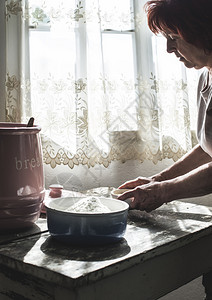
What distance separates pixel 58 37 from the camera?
159cm

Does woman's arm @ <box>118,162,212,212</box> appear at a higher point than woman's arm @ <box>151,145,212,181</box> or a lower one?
lower

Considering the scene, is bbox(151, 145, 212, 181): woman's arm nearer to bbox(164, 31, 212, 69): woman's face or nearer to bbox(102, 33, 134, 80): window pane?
bbox(164, 31, 212, 69): woman's face

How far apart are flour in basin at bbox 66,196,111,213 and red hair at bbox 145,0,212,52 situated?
622 mm

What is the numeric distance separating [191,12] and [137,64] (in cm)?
57

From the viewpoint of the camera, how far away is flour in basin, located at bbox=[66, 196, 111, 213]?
78 centimetres

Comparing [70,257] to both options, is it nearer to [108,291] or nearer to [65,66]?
[108,291]

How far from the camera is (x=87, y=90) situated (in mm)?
1589

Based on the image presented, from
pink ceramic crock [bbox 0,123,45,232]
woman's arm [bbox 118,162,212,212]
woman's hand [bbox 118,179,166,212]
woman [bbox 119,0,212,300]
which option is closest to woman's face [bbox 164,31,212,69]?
woman [bbox 119,0,212,300]

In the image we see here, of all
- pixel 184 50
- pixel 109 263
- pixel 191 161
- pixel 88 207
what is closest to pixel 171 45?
pixel 184 50

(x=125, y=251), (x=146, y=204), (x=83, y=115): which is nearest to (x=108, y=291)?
(x=125, y=251)

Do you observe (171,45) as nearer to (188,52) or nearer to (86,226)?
(188,52)

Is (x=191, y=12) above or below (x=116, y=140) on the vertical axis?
above

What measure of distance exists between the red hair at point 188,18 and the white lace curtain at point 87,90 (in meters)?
0.49

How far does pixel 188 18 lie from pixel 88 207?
2.23 feet
